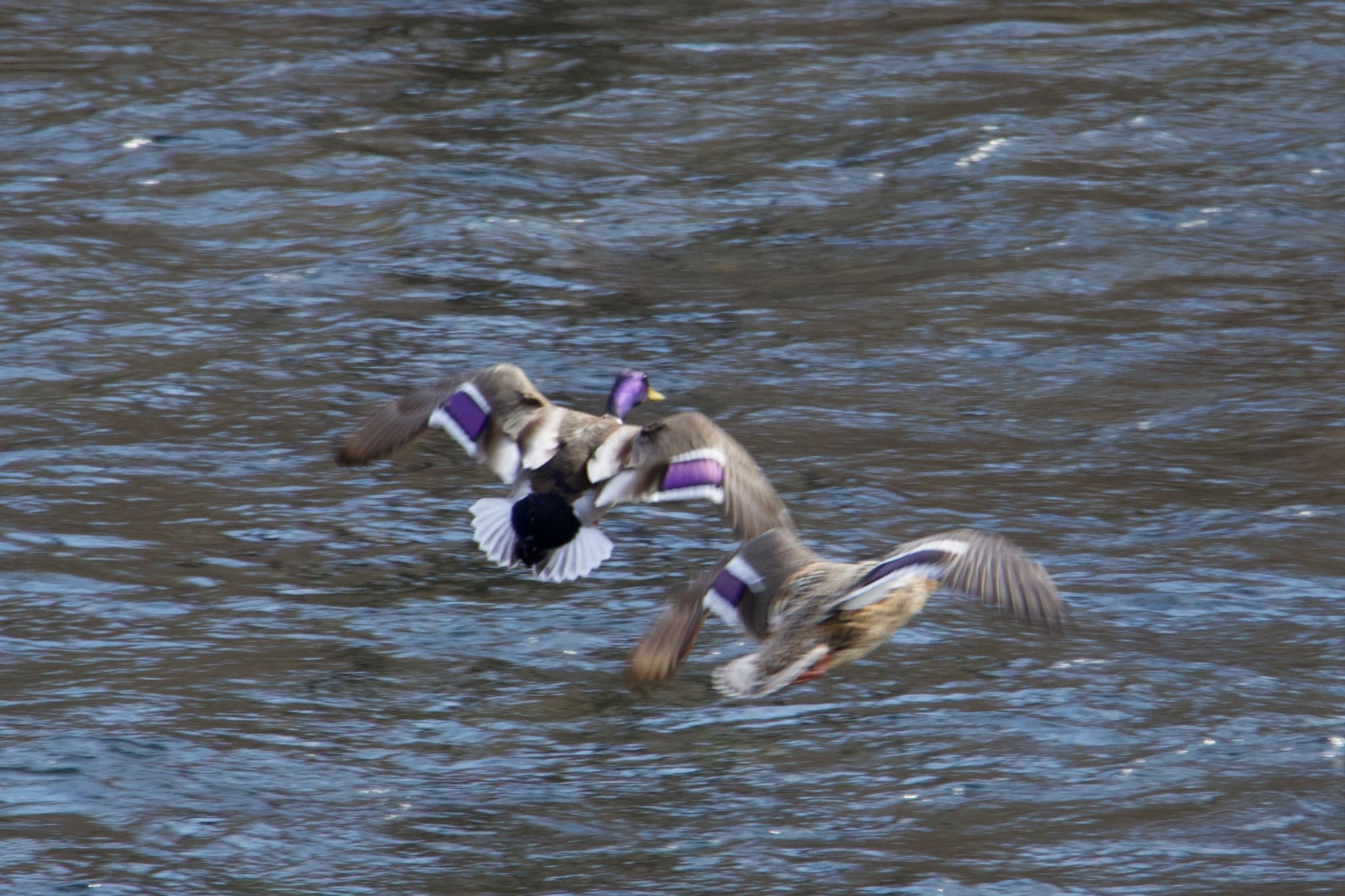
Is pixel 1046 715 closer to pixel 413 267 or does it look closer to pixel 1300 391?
pixel 1300 391

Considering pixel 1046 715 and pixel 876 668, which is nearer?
pixel 1046 715

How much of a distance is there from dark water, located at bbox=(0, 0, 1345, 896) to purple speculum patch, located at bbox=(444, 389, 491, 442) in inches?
15.2

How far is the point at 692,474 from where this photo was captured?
6180mm

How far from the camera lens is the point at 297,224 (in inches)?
388

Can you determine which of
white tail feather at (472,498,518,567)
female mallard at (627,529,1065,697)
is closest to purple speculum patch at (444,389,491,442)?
white tail feather at (472,498,518,567)

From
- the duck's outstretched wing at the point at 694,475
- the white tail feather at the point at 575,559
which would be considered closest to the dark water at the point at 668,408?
the white tail feather at the point at 575,559

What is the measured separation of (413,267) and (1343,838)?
562 cm

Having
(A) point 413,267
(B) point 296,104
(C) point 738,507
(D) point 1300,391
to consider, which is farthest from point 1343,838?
(B) point 296,104

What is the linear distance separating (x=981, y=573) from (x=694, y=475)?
1.50 meters

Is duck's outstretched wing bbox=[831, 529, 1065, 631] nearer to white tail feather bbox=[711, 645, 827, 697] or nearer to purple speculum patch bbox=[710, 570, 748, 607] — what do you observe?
white tail feather bbox=[711, 645, 827, 697]

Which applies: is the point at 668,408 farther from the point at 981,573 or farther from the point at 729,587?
the point at 981,573

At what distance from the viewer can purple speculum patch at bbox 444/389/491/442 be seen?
6738mm

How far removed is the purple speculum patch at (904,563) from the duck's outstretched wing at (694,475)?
0.82 m

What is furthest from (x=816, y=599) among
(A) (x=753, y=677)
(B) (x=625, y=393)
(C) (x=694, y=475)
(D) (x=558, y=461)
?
(B) (x=625, y=393)
